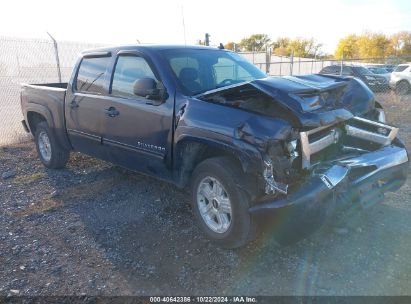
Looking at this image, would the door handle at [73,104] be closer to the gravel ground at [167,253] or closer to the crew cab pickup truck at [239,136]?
the crew cab pickup truck at [239,136]

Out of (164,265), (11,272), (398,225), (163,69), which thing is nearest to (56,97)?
(163,69)

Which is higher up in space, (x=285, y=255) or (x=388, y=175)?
(x=388, y=175)

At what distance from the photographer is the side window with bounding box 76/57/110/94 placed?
4.93 meters

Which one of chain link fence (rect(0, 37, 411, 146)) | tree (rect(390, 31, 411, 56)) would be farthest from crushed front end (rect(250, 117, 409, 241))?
tree (rect(390, 31, 411, 56))

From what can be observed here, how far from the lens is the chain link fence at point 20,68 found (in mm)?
9250

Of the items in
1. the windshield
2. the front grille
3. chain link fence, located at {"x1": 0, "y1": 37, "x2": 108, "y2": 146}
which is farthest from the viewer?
chain link fence, located at {"x1": 0, "y1": 37, "x2": 108, "y2": 146}

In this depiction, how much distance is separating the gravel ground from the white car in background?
44.6 feet

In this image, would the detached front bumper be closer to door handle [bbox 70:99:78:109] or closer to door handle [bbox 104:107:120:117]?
door handle [bbox 104:107:120:117]

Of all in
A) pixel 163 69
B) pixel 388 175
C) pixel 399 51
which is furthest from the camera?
pixel 399 51

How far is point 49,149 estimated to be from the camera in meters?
6.39

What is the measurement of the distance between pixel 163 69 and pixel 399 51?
57644 mm

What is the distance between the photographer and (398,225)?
4.00 m

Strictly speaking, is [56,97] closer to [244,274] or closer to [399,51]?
[244,274]

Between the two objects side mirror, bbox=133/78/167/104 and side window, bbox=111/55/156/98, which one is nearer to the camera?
side mirror, bbox=133/78/167/104
